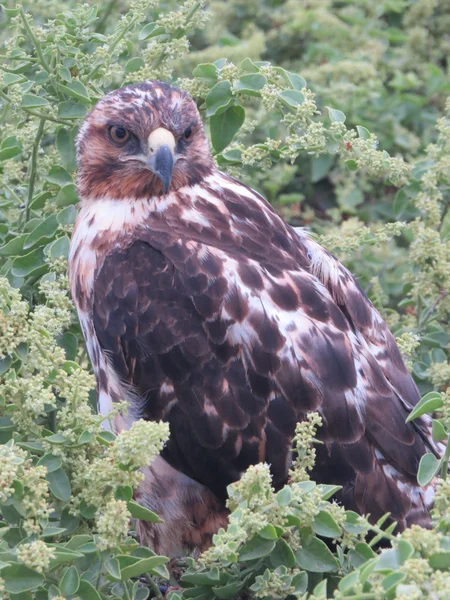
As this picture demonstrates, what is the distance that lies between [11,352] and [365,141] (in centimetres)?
170

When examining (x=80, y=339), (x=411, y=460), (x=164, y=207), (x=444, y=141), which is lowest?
(x=80, y=339)

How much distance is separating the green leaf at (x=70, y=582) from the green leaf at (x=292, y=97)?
2034 mm

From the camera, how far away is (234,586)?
2.80 meters

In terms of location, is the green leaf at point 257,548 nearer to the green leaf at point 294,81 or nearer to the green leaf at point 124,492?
the green leaf at point 124,492

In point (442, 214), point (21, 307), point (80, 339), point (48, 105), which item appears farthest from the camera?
point (442, 214)

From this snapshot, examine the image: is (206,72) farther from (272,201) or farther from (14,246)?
(272,201)

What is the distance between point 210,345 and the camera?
3578 mm

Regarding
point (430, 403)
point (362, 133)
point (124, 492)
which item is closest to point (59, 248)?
point (362, 133)

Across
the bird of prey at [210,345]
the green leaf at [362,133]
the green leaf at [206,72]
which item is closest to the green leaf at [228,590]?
the bird of prey at [210,345]

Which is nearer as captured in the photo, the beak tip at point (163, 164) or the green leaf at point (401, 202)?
the beak tip at point (163, 164)

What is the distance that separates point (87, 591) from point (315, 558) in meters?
0.58

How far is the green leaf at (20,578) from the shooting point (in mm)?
2449

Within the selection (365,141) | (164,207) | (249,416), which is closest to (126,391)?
(249,416)

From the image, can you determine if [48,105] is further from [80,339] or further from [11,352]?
[11,352]
